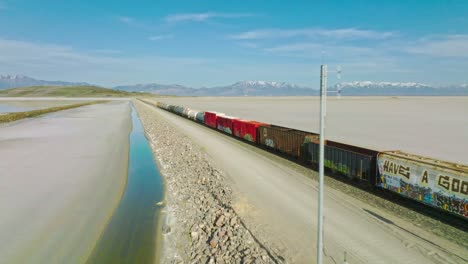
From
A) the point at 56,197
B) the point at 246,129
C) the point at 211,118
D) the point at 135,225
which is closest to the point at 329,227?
the point at 135,225

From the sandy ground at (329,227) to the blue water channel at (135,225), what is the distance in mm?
4680

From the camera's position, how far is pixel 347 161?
22.1 m

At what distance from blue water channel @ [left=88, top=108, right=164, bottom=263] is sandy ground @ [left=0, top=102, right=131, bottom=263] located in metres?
0.56

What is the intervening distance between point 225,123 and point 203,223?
110 feet

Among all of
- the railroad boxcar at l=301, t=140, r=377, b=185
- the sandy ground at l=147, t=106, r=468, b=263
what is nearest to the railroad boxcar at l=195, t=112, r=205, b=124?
the railroad boxcar at l=301, t=140, r=377, b=185

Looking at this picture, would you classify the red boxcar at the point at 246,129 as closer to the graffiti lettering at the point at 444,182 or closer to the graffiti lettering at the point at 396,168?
the graffiti lettering at the point at 396,168

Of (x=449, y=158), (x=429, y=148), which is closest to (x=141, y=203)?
(x=449, y=158)

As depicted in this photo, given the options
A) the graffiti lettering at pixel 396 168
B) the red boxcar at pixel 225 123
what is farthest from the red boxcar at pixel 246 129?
the graffiti lettering at pixel 396 168

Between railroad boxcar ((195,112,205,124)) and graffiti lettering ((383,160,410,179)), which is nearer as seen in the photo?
graffiti lettering ((383,160,410,179))

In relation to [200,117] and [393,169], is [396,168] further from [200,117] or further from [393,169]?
[200,117]

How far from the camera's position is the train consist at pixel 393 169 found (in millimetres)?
15163

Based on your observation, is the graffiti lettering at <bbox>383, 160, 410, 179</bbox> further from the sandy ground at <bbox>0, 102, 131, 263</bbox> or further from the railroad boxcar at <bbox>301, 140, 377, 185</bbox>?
the sandy ground at <bbox>0, 102, 131, 263</bbox>

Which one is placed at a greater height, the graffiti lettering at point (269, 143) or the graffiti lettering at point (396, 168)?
the graffiti lettering at point (396, 168)

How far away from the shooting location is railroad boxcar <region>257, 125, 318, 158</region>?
91.5 feet
